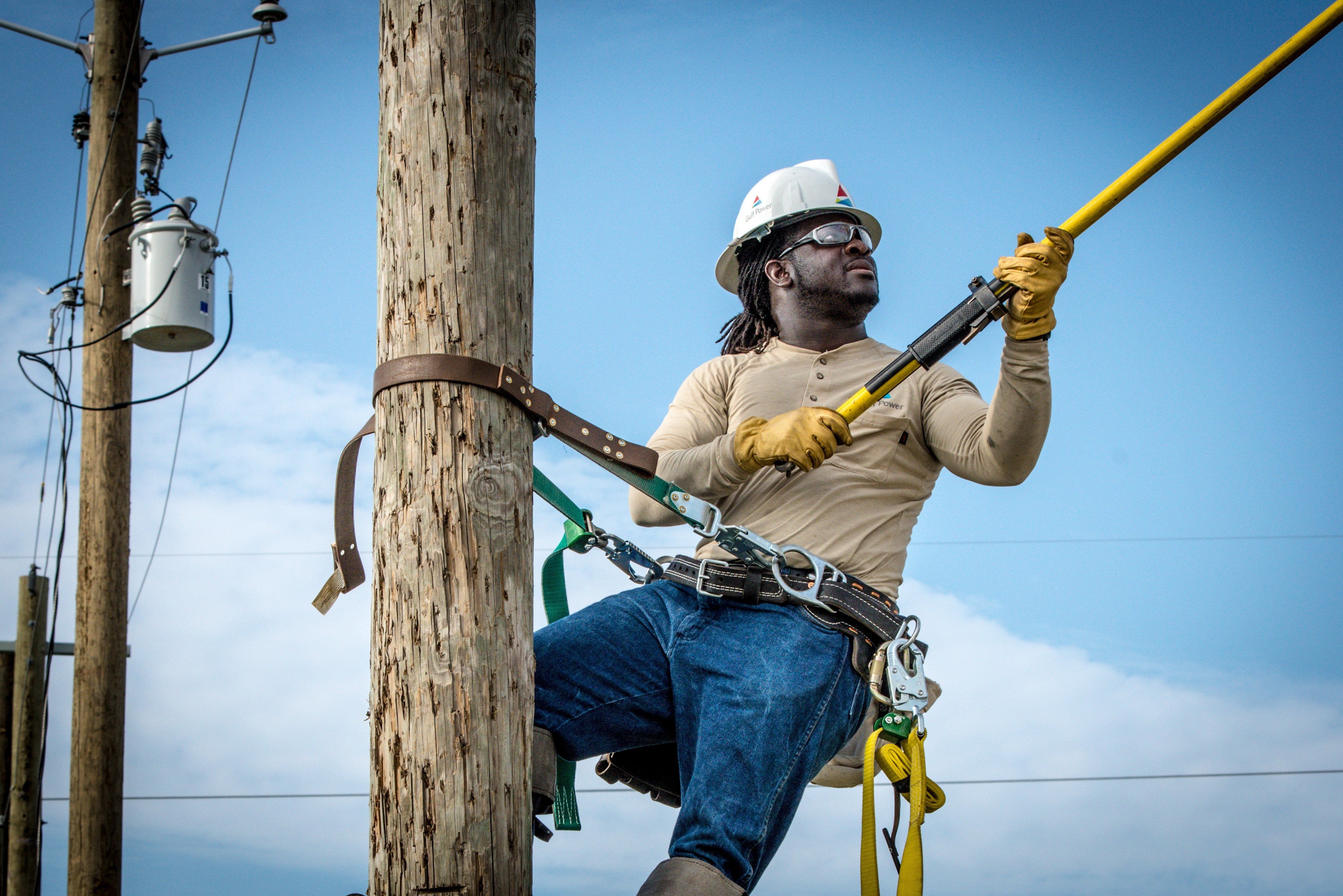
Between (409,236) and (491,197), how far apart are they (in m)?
0.19

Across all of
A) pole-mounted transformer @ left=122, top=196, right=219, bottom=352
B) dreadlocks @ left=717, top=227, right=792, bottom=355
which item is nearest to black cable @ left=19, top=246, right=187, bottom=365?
pole-mounted transformer @ left=122, top=196, right=219, bottom=352

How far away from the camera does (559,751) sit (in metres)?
3.02

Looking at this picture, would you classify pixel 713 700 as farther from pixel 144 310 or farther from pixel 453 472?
pixel 144 310

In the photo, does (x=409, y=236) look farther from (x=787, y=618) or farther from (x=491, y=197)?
(x=787, y=618)

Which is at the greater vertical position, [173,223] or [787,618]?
[173,223]

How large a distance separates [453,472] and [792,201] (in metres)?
1.61

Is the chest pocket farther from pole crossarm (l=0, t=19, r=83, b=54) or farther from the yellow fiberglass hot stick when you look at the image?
pole crossarm (l=0, t=19, r=83, b=54)

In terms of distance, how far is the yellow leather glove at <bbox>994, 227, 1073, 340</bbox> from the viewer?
9.40ft

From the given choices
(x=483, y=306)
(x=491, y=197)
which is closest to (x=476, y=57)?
(x=491, y=197)

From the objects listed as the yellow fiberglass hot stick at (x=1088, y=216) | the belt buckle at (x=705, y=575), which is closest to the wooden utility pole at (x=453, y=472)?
the belt buckle at (x=705, y=575)

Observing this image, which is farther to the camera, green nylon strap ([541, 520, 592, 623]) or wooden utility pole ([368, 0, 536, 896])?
green nylon strap ([541, 520, 592, 623])

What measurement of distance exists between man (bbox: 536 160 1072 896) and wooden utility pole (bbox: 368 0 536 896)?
0.44 m

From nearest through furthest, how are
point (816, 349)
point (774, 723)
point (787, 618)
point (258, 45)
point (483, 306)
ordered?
point (483, 306)
point (774, 723)
point (787, 618)
point (816, 349)
point (258, 45)

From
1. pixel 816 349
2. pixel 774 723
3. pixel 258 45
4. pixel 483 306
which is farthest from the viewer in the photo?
pixel 258 45
